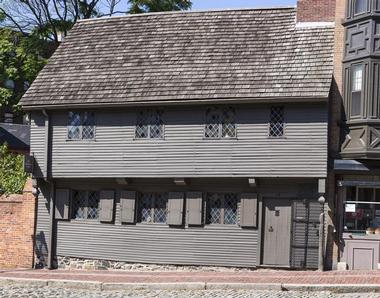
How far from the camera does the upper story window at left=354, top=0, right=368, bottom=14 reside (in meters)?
19.6

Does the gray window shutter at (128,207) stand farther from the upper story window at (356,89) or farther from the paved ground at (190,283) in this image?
the upper story window at (356,89)

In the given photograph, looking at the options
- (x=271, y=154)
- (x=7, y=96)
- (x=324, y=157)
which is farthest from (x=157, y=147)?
(x=7, y=96)

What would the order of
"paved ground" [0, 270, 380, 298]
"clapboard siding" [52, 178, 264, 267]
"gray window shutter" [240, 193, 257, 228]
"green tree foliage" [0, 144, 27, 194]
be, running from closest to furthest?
"paved ground" [0, 270, 380, 298], "gray window shutter" [240, 193, 257, 228], "clapboard siding" [52, 178, 264, 267], "green tree foliage" [0, 144, 27, 194]

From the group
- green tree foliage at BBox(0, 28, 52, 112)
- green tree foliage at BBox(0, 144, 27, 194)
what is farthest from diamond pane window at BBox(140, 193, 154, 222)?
green tree foliage at BBox(0, 28, 52, 112)

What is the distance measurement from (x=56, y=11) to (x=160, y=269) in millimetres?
18771

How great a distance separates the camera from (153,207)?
2162 cm

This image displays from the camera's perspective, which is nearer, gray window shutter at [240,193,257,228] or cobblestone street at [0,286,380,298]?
cobblestone street at [0,286,380,298]

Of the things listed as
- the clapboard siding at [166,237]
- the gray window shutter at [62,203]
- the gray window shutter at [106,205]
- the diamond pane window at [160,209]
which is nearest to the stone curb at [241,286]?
the clapboard siding at [166,237]

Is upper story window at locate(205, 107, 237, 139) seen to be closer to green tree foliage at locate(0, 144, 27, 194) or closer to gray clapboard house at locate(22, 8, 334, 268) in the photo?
gray clapboard house at locate(22, 8, 334, 268)

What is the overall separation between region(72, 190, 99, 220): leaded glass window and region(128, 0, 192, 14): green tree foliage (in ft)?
45.2

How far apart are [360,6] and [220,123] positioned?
5131mm

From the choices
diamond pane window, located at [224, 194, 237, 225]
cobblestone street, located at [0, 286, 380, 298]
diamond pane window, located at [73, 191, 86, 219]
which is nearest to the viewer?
cobblestone street, located at [0, 286, 380, 298]

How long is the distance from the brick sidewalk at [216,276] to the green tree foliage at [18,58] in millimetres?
13899

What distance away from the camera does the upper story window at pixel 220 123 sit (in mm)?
20547
